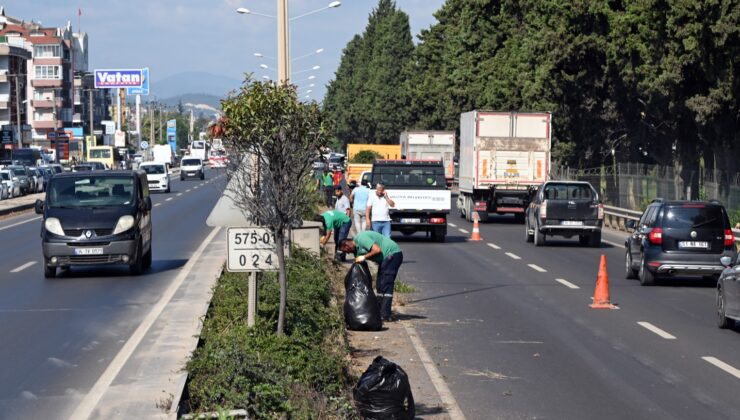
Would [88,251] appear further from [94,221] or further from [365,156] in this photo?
[365,156]

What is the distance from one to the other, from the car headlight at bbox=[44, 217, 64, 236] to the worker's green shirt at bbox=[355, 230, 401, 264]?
25.2 feet

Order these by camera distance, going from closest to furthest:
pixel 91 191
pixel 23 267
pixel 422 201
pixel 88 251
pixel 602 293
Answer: pixel 602 293 → pixel 88 251 → pixel 91 191 → pixel 23 267 → pixel 422 201

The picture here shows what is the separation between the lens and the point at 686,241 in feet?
70.8

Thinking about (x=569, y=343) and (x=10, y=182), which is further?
(x=10, y=182)

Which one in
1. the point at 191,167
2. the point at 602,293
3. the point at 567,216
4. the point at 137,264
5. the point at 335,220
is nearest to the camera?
the point at 602,293

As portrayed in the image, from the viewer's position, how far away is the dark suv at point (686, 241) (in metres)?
21.5

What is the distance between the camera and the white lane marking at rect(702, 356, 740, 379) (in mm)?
12516

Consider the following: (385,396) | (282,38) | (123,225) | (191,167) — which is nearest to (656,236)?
(282,38)

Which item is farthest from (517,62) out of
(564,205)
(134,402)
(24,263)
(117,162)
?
(134,402)

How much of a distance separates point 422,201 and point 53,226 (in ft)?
41.7

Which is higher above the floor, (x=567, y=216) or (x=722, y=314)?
(x=567, y=216)

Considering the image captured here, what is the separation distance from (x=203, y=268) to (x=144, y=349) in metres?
10.1

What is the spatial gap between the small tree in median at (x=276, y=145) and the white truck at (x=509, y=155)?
101 ft

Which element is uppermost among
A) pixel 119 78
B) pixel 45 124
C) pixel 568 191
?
pixel 119 78
